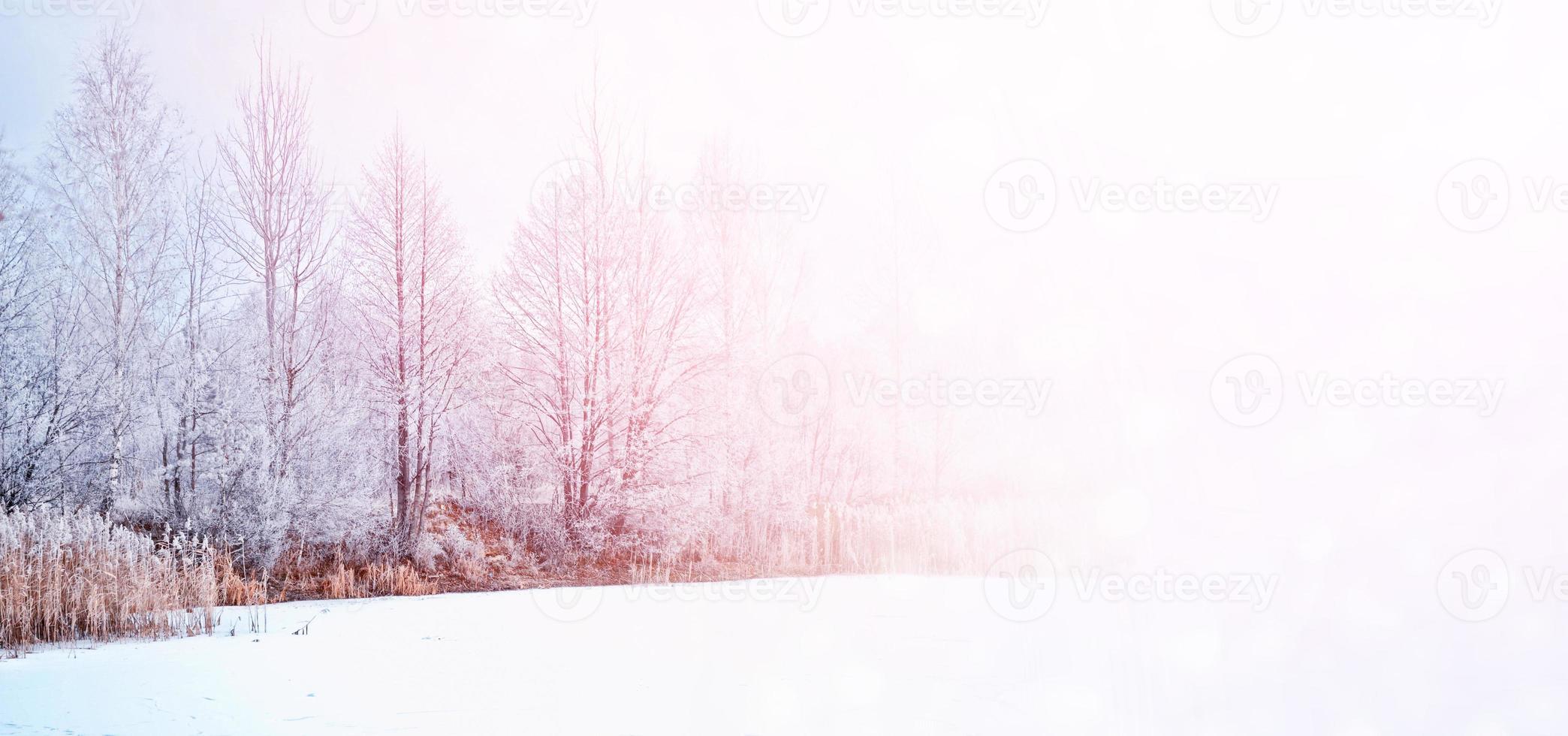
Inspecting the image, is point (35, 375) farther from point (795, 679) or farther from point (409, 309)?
point (795, 679)

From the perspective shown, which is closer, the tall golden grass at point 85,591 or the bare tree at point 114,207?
the tall golden grass at point 85,591

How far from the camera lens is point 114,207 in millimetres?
14523

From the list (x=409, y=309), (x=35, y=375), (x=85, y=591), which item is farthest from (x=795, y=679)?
(x=35, y=375)

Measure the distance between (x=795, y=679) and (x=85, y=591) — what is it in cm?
673

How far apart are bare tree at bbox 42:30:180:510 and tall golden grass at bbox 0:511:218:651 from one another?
6296mm

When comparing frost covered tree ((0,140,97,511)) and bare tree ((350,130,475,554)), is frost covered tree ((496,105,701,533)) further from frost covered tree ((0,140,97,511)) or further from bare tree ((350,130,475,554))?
frost covered tree ((0,140,97,511))

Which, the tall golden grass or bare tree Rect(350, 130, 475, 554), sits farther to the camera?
bare tree Rect(350, 130, 475, 554)

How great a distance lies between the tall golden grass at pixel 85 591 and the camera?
24.2 ft

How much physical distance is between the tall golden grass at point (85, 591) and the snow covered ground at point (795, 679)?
51 cm

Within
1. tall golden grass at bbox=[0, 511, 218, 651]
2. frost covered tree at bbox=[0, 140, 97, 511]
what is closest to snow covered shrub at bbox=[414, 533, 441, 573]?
tall golden grass at bbox=[0, 511, 218, 651]

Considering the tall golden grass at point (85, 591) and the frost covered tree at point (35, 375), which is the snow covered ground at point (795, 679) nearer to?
the tall golden grass at point (85, 591)

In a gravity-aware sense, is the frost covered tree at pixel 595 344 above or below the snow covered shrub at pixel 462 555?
above

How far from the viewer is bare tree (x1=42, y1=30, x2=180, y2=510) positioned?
14.2 meters

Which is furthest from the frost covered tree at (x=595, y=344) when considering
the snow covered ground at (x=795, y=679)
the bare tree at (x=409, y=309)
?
the snow covered ground at (x=795, y=679)
